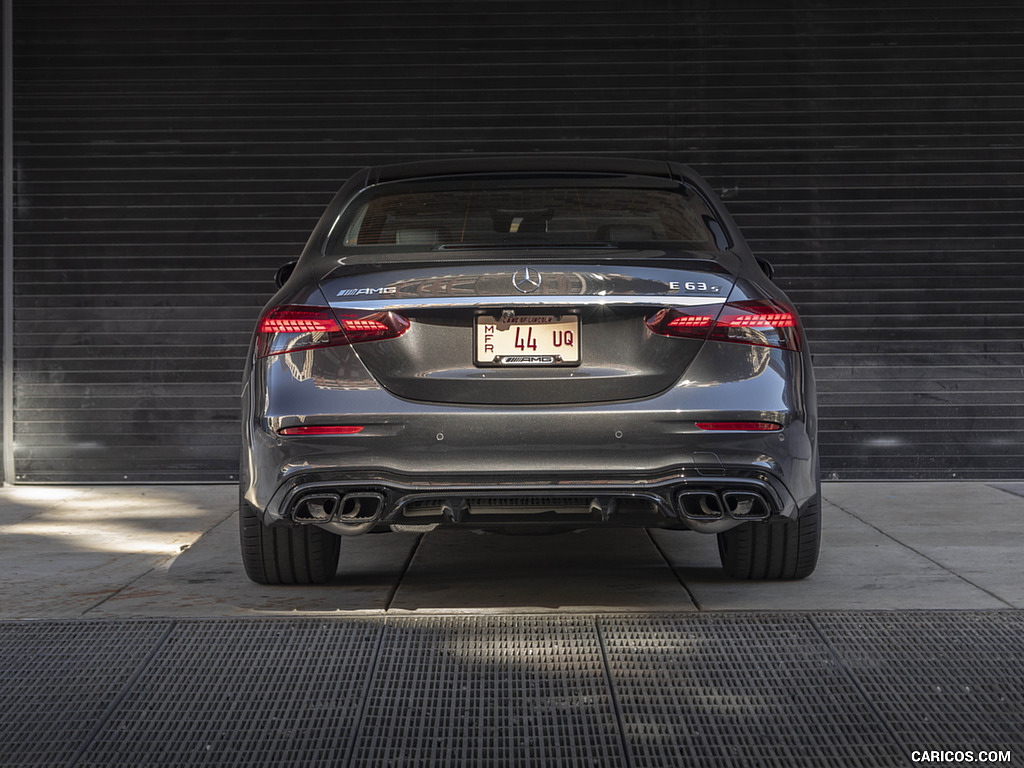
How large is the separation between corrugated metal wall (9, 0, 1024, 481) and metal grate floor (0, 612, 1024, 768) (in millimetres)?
4021

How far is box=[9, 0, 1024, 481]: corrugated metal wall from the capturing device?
26.1ft

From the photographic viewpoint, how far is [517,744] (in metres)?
2.98

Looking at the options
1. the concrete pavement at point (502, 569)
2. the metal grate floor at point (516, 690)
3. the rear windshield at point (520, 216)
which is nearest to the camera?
the metal grate floor at point (516, 690)

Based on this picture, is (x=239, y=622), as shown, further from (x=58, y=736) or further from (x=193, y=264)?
(x=193, y=264)

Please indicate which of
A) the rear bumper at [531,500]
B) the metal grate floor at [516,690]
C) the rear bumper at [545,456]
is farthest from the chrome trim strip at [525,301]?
the metal grate floor at [516,690]

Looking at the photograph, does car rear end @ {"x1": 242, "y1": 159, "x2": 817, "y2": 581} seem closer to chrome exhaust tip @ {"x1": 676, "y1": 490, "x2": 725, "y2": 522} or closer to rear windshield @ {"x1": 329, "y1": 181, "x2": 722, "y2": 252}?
chrome exhaust tip @ {"x1": 676, "y1": 490, "x2": 725, "y2": 522}

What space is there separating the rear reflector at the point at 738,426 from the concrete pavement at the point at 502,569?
30.3 inches

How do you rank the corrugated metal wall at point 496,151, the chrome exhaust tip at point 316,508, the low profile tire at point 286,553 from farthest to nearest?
the corrugated metal wall at point 496,151, the low profile tire at point 286,553, the chrome exhaust tip at point 316,508

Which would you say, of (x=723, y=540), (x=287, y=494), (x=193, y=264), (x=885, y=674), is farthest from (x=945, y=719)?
(x=193, y=264)

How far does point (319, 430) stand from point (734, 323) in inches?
53.1

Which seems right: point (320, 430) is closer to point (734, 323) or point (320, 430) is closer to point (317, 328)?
point (317, 328)

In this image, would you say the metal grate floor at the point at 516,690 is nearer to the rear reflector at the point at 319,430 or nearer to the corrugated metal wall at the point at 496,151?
the rear reflector at the point at 319,430

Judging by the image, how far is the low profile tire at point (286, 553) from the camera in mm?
4492
